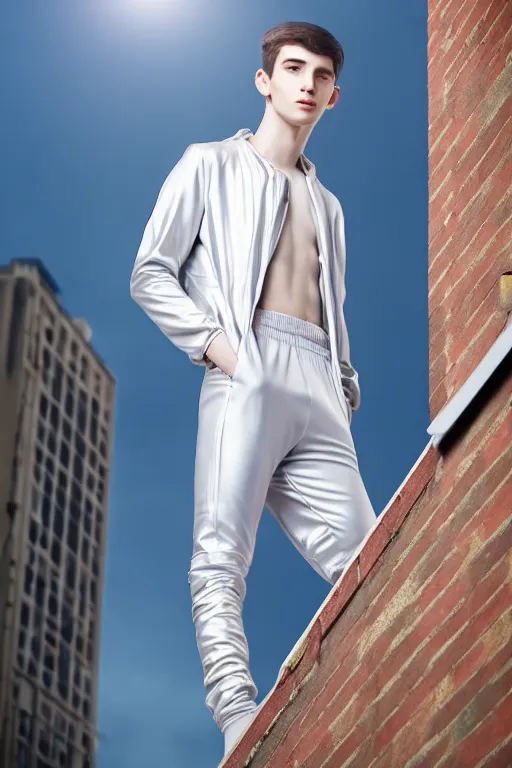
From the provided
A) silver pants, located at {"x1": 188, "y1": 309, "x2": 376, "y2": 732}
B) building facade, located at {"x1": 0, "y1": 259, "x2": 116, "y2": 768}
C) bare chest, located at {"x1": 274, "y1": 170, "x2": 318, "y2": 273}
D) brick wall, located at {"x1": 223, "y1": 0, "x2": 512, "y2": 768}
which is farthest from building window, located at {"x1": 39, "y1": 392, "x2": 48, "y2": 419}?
brick wall, located at {"x1": 223, "y1": 0, "x2": 512, "y2": 768}

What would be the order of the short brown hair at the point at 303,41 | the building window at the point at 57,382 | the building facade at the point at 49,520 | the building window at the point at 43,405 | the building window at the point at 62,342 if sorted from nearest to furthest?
the short brown hair at the point at 303,41 → the building facade at the point at 49,520 → the building window at the point at 43,405 → the building window at the point at 57,382 → the building window at the point at 62,342

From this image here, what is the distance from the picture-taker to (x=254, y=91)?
28.5 ft

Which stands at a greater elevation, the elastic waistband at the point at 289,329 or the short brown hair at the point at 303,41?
the short brown hair at the point at 303,41

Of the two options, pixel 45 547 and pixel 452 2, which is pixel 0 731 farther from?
pixel 452 2

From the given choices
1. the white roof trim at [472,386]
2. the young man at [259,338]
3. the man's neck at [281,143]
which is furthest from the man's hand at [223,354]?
the white roof trim at [472,386]

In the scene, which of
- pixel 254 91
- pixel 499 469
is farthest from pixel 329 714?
pixel 254 91

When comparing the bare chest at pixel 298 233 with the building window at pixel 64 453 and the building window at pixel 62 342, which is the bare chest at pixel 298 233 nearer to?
the building window at pixel 64 453

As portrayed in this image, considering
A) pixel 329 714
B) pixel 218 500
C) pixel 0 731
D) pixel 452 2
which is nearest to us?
pixel 329 714

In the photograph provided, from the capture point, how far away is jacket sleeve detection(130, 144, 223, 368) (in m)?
4.71

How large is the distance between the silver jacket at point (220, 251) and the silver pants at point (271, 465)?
11 centimetres

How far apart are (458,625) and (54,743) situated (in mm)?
4182

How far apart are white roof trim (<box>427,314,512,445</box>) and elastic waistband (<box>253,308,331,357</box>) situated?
4.15 ft

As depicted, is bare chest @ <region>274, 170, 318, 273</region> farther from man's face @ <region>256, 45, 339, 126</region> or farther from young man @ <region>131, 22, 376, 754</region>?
man's face @ <region>256, 45, 339, 126</region>

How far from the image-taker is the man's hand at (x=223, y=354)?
15.1 feet
